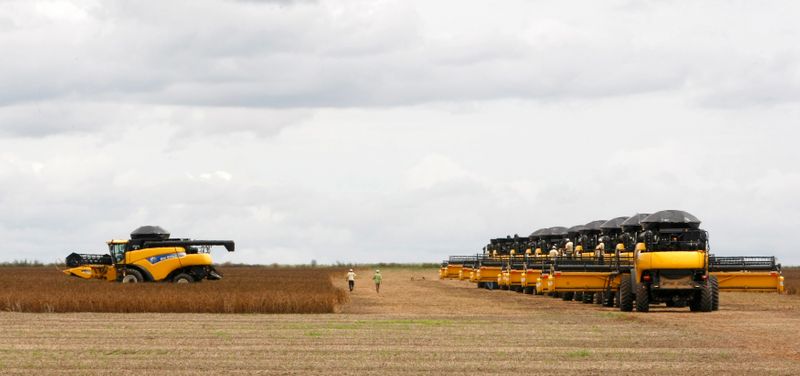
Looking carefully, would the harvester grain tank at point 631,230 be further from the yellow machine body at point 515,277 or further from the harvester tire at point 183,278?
the harvester tire at point 183,278

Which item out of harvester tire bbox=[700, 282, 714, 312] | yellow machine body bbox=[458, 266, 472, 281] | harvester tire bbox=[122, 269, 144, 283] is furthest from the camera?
yellow machine body bbox=[458, 266, 472, 281]

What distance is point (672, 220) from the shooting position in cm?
4522

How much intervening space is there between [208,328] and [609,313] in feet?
48.7

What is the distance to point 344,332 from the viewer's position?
33.8m

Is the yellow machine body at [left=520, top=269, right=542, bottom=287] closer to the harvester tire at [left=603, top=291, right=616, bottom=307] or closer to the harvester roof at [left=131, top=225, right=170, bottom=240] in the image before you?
the harvester tire at [left=603, top=291, right=616, bottom=307]

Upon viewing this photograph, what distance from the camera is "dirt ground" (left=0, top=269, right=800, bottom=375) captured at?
81.6 feet

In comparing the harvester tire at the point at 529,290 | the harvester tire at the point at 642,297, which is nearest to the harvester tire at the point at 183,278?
the harvester tire at the point at 529,290

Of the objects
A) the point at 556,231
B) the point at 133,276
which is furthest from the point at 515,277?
the point at 133,276

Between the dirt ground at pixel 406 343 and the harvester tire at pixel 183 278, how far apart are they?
30.2 m

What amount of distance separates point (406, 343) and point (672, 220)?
58.0 feet

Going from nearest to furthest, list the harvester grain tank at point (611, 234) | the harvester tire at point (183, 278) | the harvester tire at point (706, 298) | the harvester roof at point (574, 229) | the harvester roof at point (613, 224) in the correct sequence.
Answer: the harvester tire at point (706, 298), the harvester grain tank at point (611, 234), the harvester roof at point (613, 224), the harvester roof at point (574, 229), the harvester tire at point (183, 278)

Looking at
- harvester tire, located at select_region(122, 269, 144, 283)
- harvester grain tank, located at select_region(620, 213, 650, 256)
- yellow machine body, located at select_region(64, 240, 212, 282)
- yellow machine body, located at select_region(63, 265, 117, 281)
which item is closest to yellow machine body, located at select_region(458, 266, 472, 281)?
yellow machine body, located at select_region(64, 240, 212, 282)

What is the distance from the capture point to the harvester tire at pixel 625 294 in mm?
45031

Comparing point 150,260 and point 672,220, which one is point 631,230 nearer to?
point 672,220
